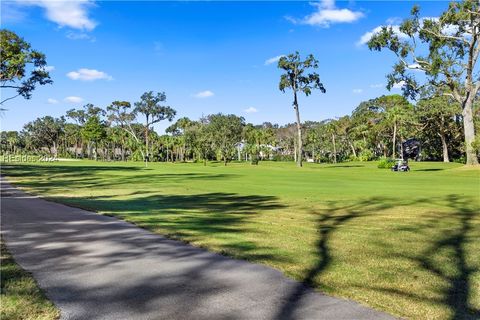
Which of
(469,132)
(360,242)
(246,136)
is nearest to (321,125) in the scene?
(246,136)

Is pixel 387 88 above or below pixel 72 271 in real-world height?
above

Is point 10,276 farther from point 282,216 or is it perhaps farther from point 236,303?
point 282,216

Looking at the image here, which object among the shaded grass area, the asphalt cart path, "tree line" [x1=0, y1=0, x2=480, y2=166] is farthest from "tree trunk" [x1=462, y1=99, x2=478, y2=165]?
the shaded grass area

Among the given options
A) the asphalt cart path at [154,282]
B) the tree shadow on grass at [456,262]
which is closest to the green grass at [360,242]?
the tree shadow on grass at [456,262]

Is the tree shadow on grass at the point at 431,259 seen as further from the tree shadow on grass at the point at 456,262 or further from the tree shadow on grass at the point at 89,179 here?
the tree shadow on grass at the point at 89,179

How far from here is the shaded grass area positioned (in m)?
4.81

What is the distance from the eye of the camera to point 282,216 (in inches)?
556

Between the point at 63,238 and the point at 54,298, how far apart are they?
13.1 feet

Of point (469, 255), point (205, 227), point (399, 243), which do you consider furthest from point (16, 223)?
point (469, 255)

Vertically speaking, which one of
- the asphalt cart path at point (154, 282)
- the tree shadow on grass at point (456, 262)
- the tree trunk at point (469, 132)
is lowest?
the tree shadow on grass at point (456, 262)

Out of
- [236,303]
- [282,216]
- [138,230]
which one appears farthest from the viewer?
[282,216]

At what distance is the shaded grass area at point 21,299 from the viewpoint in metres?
4.81

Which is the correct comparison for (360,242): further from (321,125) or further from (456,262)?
(321,125)

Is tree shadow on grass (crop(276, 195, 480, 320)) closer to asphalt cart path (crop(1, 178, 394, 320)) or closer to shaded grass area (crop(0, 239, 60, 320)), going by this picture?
asphalt cart path (crop(1, 178, 394, 320))
